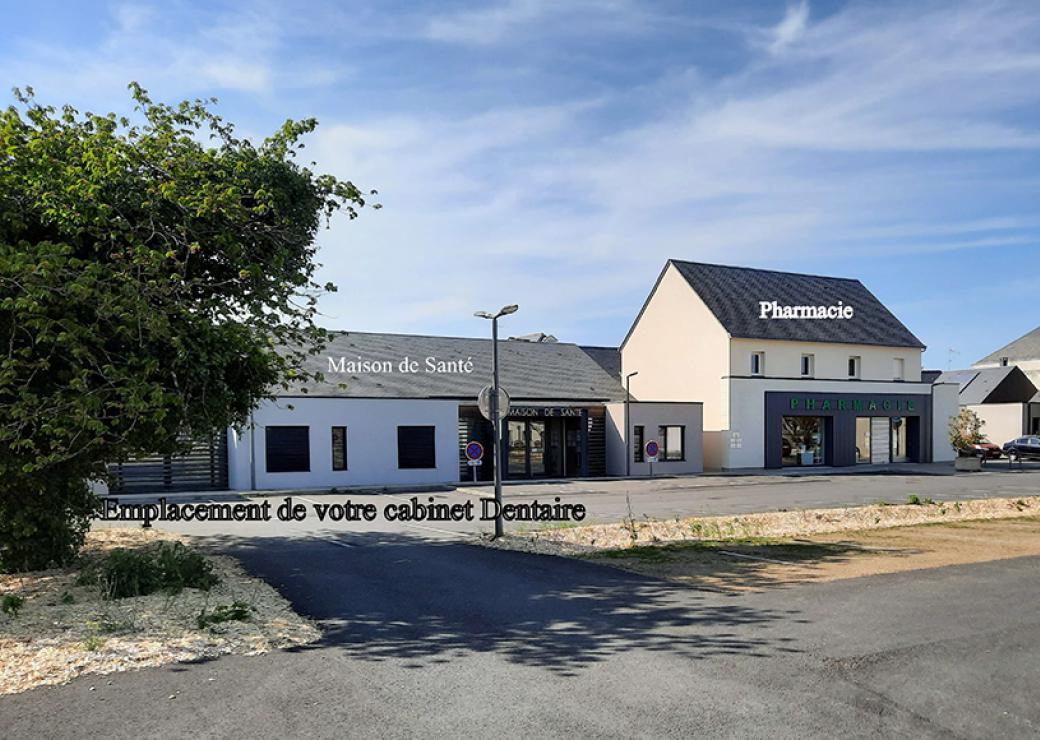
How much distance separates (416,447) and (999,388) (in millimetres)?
44468

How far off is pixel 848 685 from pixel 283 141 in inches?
384

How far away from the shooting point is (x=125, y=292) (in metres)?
9.48

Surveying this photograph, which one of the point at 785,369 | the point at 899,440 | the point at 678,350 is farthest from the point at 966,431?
the point at 678,350

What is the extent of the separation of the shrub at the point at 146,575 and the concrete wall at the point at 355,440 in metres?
18.2

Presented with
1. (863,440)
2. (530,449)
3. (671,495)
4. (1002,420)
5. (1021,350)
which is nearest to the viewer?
(671,495)

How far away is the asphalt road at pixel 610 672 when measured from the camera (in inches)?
223

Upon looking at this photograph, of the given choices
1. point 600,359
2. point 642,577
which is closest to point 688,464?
point 600,359

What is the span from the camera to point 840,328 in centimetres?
4338

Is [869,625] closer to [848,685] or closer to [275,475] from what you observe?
[848,685]

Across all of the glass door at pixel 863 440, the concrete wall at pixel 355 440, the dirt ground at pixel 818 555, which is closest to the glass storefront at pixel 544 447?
the concrete wall at pixel 355 440

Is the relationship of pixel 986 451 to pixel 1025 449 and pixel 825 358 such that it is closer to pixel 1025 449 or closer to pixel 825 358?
pixel 1025 449

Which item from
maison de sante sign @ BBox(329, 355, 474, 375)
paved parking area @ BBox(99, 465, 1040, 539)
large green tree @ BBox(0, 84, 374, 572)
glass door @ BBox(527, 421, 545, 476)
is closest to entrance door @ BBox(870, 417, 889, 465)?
paved parking area @ BBox(99, 465, 1040, 539)

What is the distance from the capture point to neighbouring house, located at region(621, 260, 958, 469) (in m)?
39.2

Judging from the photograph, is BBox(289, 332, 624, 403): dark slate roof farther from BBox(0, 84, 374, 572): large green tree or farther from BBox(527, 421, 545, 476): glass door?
BBox(0, 84, 374, 572): large green tree
